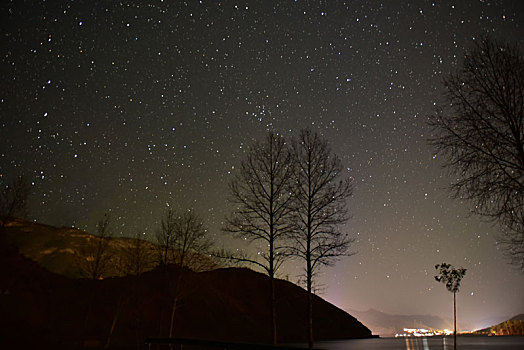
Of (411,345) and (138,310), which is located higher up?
(138,310)

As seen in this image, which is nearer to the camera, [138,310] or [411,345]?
[411,345]

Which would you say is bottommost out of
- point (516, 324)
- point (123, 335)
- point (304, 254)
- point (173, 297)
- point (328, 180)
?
point (516, 324)

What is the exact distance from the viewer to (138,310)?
64250 millimetres

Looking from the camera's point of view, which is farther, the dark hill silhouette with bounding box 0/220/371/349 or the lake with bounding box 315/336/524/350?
the lake with bounding box 315/336/524/350

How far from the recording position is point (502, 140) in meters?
10.3

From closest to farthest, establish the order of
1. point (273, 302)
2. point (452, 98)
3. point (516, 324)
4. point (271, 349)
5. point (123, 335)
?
point (271, 349)
point (452, 98)
point (273, 302)
point (123, 335)
point (516, 324)

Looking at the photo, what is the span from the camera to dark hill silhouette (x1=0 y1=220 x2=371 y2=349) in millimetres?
28172

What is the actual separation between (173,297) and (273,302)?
51.8ft

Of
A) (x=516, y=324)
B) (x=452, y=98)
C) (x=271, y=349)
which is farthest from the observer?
(x=516, y=324)

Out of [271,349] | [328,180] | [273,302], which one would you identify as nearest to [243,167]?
[328,180]

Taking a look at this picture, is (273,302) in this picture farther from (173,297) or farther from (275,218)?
(173,297)

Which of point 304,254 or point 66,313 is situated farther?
point 66,313

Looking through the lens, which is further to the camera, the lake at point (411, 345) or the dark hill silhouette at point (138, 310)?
the lake at point (411, 345)

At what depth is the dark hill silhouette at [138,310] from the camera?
28172 mm
